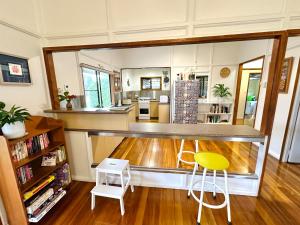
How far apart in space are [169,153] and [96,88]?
268cm

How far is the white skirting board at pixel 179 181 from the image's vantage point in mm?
1814

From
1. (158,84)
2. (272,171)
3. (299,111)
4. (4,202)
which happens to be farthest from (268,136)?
(158,84)

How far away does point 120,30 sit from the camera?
5.50 ft

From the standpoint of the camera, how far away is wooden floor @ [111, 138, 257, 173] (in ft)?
8.20

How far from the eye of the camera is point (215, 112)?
183 inches

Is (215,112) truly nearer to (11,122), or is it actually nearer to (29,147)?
(29,147)

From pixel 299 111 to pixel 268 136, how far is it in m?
1.35

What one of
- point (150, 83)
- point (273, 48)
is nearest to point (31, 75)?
point (273, 48)

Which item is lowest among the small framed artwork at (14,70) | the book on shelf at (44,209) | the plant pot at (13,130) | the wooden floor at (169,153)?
the wooden floor at (169,153)

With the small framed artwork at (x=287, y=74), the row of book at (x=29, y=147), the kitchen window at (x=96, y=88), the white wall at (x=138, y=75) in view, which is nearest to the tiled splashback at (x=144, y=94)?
the white wall at (x=138, y=75)

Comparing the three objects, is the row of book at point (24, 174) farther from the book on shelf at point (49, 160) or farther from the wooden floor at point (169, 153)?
the wooden floor at point (169, 153)

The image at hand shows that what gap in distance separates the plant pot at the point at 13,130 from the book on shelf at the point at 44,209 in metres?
0.81

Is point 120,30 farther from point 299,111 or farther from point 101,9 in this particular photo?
point 299,111

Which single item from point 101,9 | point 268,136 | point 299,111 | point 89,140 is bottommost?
point 89,140
